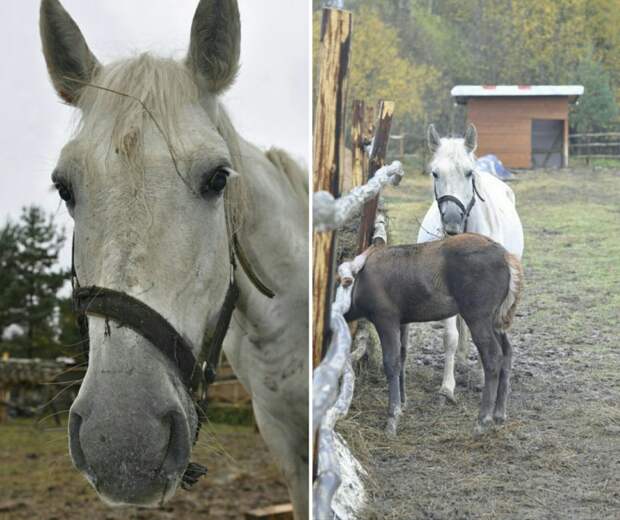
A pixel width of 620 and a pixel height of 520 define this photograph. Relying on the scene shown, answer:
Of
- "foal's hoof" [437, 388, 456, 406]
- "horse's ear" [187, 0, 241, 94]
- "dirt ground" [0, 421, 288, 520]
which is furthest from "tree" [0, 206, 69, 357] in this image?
"foal's hoof" [437, 388, 456, 406]

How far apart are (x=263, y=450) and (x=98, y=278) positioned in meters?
1.62

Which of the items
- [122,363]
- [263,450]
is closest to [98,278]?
[122,363]

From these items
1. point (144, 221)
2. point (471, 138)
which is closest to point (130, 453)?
point (144, 221)

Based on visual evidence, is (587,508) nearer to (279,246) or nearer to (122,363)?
(279,246)

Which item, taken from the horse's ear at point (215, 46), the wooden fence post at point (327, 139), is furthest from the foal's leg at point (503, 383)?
the horse's ear at point (215, 46)

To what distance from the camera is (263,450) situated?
2.50 metres

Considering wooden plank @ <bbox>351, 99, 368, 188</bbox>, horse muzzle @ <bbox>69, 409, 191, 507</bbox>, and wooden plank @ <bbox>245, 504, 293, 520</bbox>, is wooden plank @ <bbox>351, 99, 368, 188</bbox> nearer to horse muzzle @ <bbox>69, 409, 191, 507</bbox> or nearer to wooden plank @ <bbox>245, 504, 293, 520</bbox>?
horse muzzle @ <bbox>69, 409, 191, 507</bbox>

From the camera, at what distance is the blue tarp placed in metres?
1.79

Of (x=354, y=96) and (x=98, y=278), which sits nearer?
(x=98, y=278)

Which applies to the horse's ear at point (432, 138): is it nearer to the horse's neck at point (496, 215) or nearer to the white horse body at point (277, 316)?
the horse's neck at point (496, 215)

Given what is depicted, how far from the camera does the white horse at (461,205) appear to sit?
172 centimetres

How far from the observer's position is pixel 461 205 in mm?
1748

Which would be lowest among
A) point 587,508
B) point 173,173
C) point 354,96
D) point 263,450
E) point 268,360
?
point 263,450

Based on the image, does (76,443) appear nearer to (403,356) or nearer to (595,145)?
(403,356)
